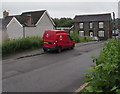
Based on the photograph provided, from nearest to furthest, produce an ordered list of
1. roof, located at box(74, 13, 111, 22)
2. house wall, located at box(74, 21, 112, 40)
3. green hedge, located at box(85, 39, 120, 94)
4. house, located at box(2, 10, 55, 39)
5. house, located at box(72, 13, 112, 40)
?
1. green hedge, located at box(85, 39, 120, 94)
2. house, located at box(2, 10, 55, 39)
3. house wall, located at box(74, 21, 112, 40)
4. house, located at box(72, 13, 112, 40)
5. roof, located at box(74, 13, 111, 22)

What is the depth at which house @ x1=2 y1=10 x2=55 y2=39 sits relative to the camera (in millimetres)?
35906

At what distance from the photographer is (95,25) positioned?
186 feet

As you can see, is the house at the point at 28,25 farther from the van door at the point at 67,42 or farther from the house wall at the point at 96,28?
the house wall at the point at 96,28

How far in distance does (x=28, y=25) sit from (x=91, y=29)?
27168mm

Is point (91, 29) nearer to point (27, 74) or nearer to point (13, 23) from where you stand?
point (13, 23)

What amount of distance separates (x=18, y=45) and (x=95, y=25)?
44.8m

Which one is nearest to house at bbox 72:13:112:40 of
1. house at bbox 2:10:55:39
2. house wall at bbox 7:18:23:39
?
house at bbox 2:10:55:39

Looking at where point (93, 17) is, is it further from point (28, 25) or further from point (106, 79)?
point (106, 79)

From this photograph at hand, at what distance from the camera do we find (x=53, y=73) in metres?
8.17

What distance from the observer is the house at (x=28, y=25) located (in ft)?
118

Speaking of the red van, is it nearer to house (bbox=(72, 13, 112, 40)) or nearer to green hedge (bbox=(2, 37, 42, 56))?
green hedge (bbox=(2, 37, 42, 56))

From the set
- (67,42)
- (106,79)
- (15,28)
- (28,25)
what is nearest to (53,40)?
(67,42)

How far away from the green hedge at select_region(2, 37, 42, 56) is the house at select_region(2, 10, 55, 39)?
1821 cm

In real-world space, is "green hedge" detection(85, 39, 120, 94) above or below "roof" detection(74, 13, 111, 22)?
below
